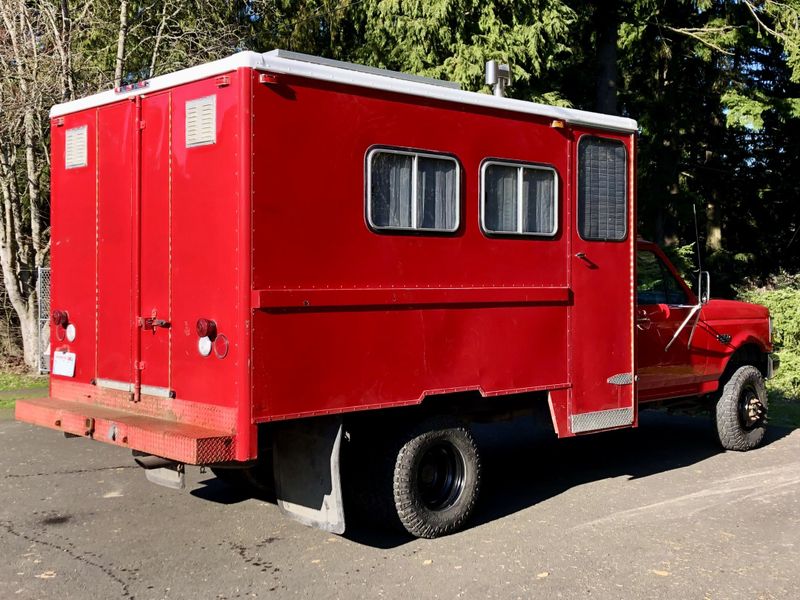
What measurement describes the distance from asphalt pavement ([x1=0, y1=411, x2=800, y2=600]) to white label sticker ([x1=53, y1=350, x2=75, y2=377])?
3.41ft

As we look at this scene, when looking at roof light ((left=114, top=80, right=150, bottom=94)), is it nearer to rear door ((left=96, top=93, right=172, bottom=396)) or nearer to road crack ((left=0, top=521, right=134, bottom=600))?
rear door ((left=96, top=93, right=172, bottom=396))

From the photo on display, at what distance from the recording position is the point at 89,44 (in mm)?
14133

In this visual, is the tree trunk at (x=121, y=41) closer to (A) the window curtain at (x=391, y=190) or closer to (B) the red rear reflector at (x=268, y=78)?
(A) the window curtain at (x=391, y=190)

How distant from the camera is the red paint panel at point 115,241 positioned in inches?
246

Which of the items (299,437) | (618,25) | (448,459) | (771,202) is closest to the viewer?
(299,437)

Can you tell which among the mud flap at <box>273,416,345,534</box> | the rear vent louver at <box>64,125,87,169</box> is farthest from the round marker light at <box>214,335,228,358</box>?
the rear vent louver at <box>64,125,87,169</box>

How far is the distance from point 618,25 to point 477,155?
43.8 feet

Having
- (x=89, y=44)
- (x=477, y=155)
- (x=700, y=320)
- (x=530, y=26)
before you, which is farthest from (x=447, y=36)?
(x=477, y=155)

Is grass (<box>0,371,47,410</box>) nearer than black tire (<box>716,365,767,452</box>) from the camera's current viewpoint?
No

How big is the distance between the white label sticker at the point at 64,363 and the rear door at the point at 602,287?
3.72 meters

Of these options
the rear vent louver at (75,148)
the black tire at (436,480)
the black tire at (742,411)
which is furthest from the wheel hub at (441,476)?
the black tire at (742,411)

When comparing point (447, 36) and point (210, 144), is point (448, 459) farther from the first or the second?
point (447, 36)

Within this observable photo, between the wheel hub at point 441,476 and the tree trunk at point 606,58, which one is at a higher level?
the tree trunk at point 606,58

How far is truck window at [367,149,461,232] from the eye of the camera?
6.01 meters
